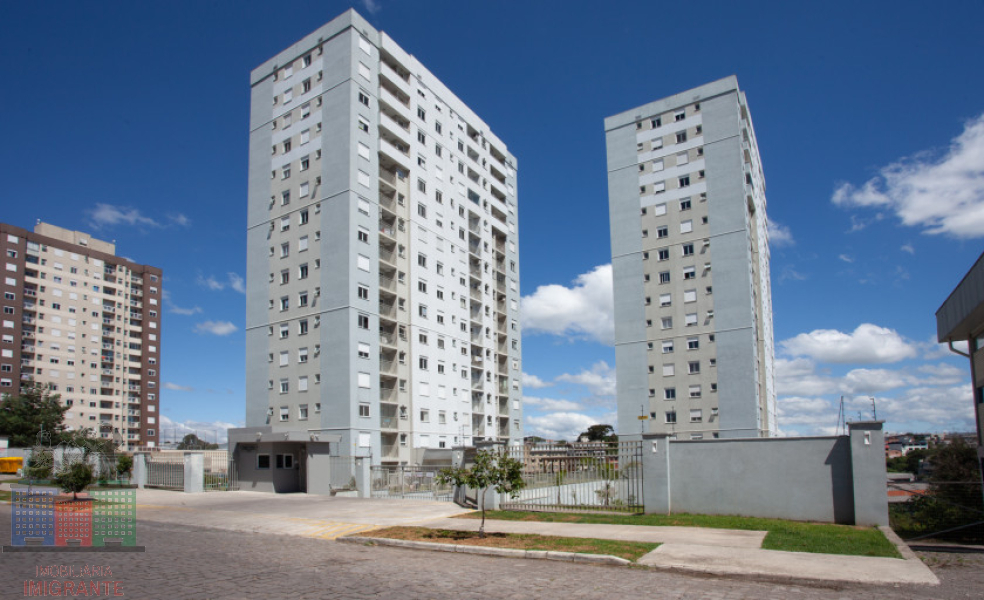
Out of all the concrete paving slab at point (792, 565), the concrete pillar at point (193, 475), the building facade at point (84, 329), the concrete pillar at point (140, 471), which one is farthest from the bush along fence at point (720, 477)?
the building facade at point (84, 329)

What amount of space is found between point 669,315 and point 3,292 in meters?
88.3

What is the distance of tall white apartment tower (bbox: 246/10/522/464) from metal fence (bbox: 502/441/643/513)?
2248 centimetres

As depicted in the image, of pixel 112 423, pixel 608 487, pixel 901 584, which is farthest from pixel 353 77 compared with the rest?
pixel 112 423

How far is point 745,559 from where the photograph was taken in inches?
463

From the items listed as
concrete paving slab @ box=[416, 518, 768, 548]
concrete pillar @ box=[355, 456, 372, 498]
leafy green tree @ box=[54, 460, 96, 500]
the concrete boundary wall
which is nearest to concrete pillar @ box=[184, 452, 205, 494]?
concrete pillar @ box=[355, 456, 372, 498]

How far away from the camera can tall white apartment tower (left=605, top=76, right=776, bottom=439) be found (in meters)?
54.6

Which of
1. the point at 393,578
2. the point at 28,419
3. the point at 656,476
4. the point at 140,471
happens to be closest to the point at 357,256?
the point at 140,471

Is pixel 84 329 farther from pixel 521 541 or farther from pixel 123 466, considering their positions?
pixel 521 541

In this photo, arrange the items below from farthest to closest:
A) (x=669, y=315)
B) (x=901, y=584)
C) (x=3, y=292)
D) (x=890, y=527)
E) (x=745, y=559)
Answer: (x=3, y=292)
(x=669, y=315)
(x=890, y=527)
(x=745, y=559)
(x=901, y=584)

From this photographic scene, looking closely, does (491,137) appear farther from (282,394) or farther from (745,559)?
(745,559)

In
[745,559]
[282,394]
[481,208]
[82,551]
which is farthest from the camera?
[481,208]

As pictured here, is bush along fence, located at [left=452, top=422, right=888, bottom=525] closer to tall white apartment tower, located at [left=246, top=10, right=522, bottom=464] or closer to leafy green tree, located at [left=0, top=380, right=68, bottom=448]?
tall white apartment tower, located at [left=246, top=10, right=522, bottom=464]

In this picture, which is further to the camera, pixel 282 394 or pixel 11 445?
pixel 11 445

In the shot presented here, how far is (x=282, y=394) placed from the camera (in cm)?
4800
